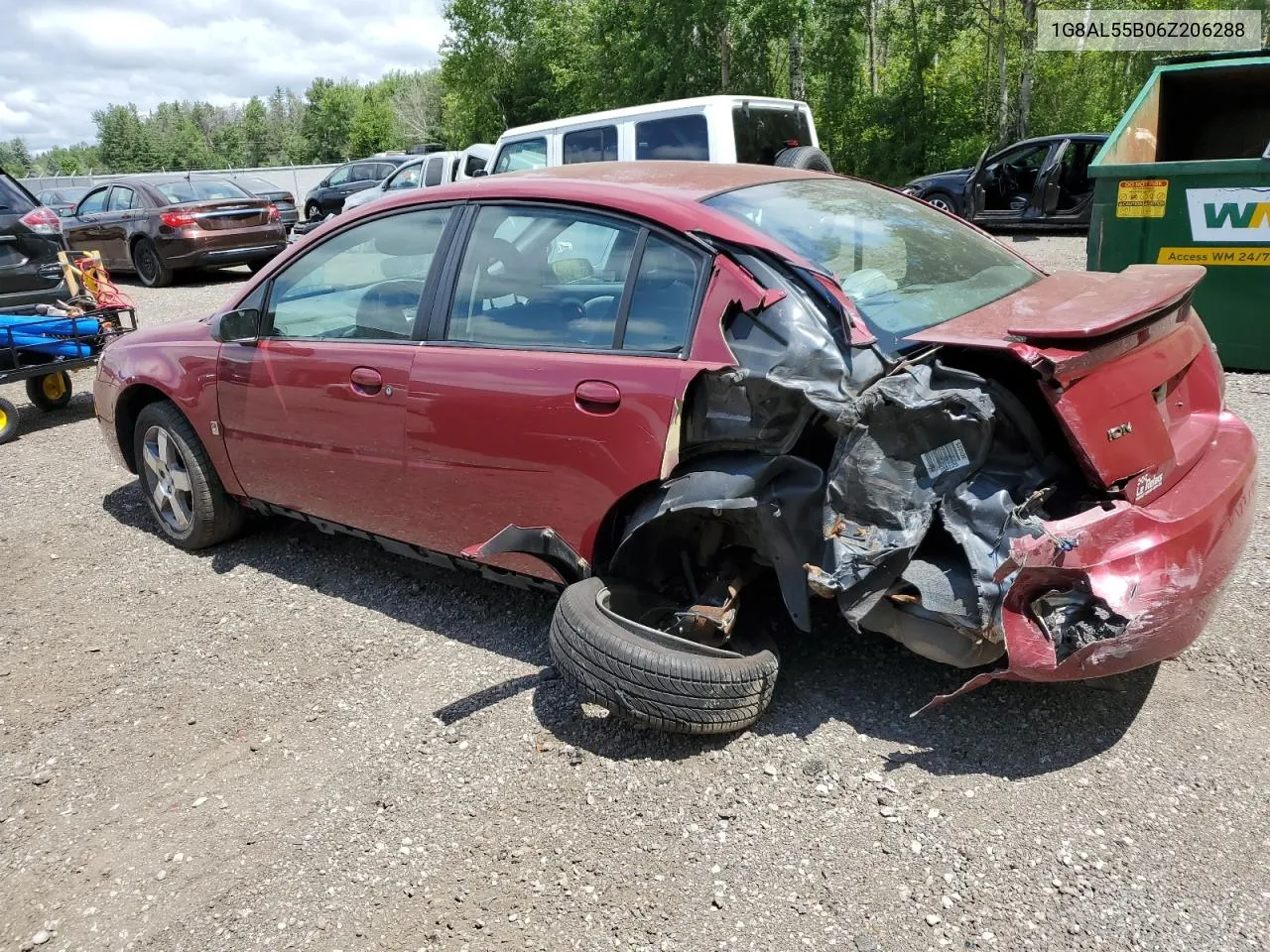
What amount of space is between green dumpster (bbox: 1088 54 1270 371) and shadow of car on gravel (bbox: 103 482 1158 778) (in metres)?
3.98

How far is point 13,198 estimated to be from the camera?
8.23 m

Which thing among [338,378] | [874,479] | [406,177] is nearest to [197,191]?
[406,177]

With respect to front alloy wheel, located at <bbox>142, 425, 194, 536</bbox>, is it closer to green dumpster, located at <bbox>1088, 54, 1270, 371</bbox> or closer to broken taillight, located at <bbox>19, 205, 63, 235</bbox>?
broken taillight, located at <bbox>19, 205, 63, 235</bbox>

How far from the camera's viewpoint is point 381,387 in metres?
3.62

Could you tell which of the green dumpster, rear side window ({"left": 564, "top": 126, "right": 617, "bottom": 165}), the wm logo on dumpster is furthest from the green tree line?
the wm logo on dumpster

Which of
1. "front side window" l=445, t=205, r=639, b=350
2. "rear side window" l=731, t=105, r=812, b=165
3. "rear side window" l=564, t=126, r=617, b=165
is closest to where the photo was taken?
"front side window" l=445, t=205, r=639, b=350

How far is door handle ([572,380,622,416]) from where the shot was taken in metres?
2.99

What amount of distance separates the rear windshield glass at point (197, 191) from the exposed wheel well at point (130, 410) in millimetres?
10725

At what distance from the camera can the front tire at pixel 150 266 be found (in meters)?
14.5

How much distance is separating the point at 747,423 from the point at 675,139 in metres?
7.88

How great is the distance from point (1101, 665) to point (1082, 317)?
36.8 inches

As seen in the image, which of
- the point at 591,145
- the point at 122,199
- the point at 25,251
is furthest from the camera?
the point at 122,199

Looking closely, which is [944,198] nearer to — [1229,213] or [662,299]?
[1229,213]

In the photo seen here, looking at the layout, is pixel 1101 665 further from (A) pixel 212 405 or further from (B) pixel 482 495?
(A) pixel 212 405
